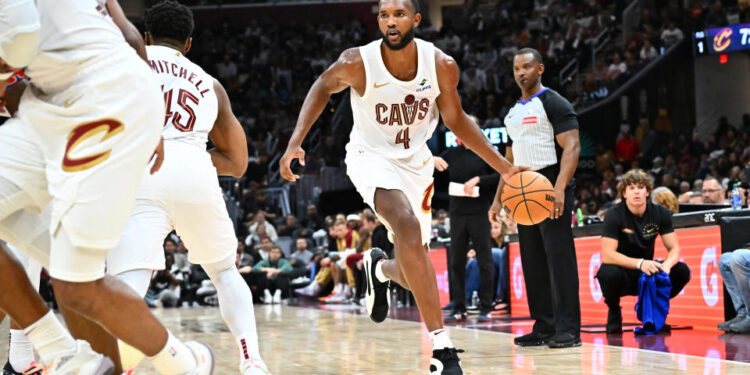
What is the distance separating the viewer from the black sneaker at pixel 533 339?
612 centimetres

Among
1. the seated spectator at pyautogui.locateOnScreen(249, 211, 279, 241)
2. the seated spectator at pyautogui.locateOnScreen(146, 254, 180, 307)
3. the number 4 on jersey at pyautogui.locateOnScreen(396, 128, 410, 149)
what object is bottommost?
the seated spectator at pyautogui.locateOnScreen(146, 254, 180, 307)

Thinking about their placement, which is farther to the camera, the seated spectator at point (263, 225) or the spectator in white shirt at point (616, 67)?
the spectator in white shirt at point (616, 67)

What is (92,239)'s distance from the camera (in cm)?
287

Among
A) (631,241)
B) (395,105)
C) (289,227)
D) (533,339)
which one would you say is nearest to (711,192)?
(631,241)

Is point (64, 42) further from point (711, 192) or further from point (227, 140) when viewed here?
point (711, 192)

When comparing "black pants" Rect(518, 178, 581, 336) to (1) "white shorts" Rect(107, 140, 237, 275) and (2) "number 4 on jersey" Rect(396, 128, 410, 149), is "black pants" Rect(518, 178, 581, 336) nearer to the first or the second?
(2) "number 4 on jersey" Rect(396, 128, 410, 149)

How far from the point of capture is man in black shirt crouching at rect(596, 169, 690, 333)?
6.94 metres

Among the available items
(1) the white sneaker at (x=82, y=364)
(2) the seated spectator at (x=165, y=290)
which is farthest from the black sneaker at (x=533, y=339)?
(2) the seated spectator at (x=165, y=290)

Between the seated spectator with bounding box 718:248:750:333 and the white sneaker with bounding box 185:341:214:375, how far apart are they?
4446 mm

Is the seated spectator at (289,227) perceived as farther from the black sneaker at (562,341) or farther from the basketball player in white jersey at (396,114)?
the basketball player in white jersey at (396,114)

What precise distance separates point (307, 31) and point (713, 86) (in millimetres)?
12041

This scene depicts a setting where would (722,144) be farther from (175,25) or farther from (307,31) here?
(175,25)

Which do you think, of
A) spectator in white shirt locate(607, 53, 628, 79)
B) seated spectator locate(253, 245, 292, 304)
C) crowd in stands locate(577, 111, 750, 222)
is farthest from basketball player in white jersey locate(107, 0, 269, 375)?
spectator in white shirt locate(607, 53, 628, 79)

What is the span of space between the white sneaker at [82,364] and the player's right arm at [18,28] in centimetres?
100
